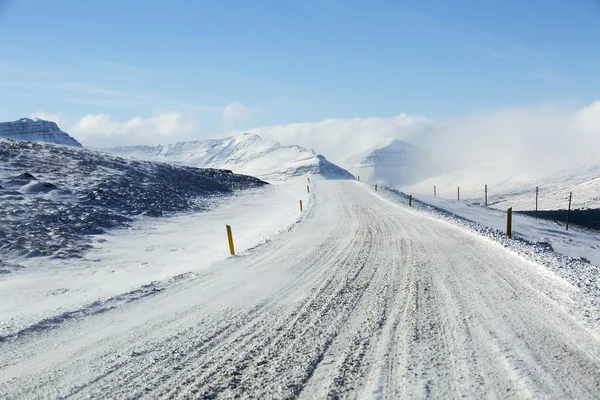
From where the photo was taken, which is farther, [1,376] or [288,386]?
[1,376]

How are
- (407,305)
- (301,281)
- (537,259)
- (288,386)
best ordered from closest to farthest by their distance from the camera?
(288,386) → (407,305) → (301,281) → (537,259)

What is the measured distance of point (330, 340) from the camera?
5340mm

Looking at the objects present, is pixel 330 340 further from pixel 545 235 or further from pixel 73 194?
pixel 545 235

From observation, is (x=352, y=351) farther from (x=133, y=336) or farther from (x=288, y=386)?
(x=133, y=336)

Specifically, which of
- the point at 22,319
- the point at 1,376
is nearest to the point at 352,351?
the point at 1,376

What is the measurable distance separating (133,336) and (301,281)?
12.0ft

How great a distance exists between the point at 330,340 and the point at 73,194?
2342 centimetres

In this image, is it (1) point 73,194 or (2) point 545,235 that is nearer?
(1) point 73,194

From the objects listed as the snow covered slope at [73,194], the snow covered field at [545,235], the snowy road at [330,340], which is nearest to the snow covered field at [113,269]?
the snowy road at [330,340]

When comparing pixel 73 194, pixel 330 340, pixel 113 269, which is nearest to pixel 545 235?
pixel 113 269

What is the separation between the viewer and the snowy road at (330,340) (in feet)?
13.9

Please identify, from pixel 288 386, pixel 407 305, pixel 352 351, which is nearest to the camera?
pixel 288 386

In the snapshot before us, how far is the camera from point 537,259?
9562mm

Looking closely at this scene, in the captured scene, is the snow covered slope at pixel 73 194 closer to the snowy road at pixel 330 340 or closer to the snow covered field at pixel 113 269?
the snow covered field at pixel 113 269
